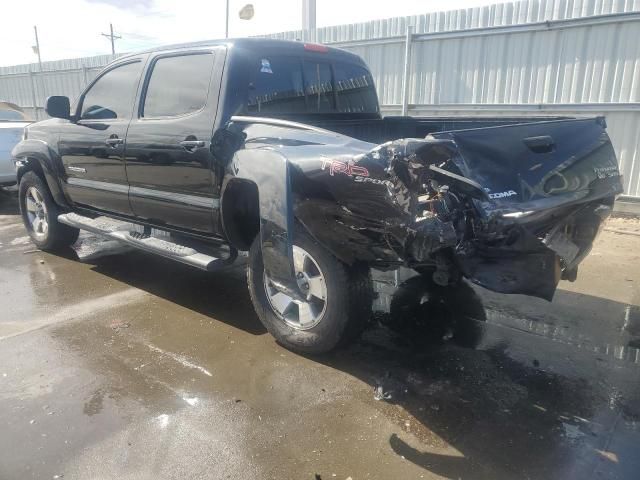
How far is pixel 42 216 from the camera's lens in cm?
603

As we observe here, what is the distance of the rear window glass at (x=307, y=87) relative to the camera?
3.75 meters

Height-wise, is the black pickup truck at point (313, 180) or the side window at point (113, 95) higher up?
the side window at point (113, 95)

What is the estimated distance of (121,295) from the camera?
472 centimetres

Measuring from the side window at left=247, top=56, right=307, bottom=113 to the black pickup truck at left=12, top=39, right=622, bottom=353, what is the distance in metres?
0.01

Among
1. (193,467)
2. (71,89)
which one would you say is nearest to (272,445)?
(193,467)

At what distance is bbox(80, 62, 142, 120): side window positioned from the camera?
450cm

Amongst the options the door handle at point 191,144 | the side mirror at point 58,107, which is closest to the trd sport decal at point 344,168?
the door handle at point 191,144

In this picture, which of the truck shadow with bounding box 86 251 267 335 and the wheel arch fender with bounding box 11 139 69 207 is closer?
the truck shadow with bounding box 86 251 267 335

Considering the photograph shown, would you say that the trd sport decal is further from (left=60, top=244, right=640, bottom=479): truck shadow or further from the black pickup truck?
(left=60, top=244, right=640, bottom=479): truck shadow

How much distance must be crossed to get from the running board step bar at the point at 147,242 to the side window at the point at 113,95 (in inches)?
39.8

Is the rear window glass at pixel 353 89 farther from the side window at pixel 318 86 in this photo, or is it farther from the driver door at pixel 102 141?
the driver door at pixel 102 141

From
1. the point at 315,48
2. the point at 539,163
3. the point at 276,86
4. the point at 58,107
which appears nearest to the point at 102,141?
the point at 58,107

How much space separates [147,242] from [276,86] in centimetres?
172

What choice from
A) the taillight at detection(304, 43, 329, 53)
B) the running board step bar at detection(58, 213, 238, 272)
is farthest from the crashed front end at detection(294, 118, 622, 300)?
the taillight at detection(304, 43, 329, 53)
